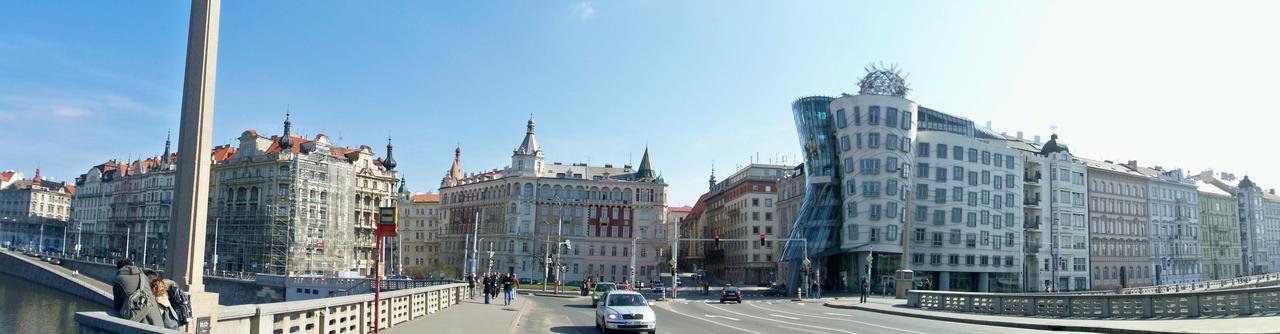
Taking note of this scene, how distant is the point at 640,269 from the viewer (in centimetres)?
11112

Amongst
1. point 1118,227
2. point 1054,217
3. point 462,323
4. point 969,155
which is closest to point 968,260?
point 969,155

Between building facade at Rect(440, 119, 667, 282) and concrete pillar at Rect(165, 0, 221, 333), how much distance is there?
9475 centimetres

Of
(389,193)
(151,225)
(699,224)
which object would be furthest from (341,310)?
(699,224)

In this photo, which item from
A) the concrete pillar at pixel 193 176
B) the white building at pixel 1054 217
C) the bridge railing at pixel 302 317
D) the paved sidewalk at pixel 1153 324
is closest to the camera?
the bridge railing at pixel 302 317

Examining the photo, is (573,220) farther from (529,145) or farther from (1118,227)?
(1118,227)

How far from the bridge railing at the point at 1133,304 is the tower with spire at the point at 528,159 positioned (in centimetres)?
7888

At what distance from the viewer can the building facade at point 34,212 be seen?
5871 inches

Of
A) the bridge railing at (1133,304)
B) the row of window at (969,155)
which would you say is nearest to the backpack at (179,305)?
the bridge railing at (1133,304)

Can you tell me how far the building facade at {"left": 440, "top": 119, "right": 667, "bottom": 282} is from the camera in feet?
365

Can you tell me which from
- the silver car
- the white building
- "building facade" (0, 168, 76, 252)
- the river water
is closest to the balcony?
the white building

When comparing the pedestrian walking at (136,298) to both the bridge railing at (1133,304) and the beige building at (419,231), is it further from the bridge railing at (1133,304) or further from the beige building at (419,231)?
the beige building at (419,231)

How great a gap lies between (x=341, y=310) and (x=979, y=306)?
30.0 m

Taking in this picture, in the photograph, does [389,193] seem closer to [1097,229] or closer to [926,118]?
[926,118]

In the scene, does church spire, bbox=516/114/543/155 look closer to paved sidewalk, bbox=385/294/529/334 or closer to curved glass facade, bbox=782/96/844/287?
curved glass facade, bbox=782/96/844/287
